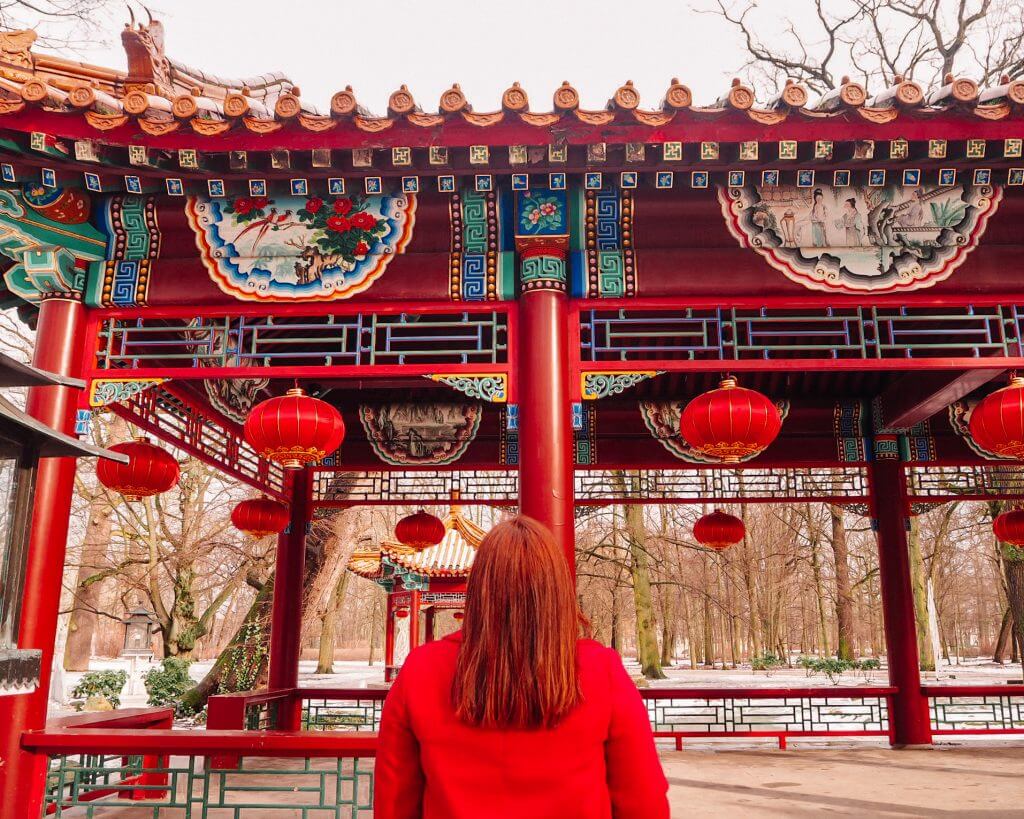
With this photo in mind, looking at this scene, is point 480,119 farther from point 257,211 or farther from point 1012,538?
point 1012,538

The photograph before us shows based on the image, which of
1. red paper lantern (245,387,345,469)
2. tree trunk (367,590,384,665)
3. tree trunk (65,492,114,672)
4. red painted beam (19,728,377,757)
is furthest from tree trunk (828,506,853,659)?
tree trunk (367,590,384,665)

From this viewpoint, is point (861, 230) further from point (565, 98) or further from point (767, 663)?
point (767, 663)

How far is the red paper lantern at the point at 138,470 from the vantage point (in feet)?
20.2

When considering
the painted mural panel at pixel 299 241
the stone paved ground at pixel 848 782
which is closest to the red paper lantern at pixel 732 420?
the painted mural panel at pixel 299 241

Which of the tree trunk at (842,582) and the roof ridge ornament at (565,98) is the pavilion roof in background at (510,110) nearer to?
the roof ridge ornament at (565,98)

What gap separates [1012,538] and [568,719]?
8.53 m

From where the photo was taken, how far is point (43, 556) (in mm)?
4758

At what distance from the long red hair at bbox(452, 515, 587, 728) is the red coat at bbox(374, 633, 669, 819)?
0.03m

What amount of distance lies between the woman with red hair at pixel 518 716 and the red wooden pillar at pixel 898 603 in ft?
26.4

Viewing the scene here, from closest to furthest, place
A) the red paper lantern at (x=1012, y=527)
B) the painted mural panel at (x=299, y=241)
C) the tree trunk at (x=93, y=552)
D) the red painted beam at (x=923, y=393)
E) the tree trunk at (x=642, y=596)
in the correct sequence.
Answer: the painted mural panel at (x=299, y=241), the red painted beam at (x=923, y=393), the red paper lantern at (x=1012, y=527), the tree trunk at (x=93, y=552), the tree trunk at (x=642, y=596)

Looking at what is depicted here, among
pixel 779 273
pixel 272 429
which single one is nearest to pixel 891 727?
pixel 779 273

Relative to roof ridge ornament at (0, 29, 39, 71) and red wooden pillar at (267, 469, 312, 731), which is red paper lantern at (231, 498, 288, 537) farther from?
roof ridge ornament at (0, 29, 39, 71)

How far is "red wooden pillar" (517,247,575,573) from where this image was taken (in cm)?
461

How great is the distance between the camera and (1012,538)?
8.52 metres
